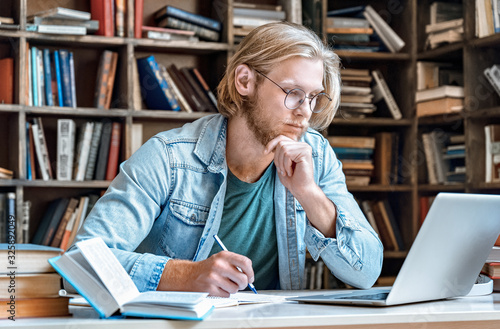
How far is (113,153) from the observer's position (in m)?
2.99

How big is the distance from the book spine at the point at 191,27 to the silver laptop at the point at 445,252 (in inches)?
84.7

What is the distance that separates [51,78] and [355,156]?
5.05 feet

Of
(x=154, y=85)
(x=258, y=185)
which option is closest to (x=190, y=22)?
(x=154, y=85)

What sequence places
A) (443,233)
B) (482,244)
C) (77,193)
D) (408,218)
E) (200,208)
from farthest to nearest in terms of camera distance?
(408,218) → (77,193) → (200,208) → (482,244) → (443,233)

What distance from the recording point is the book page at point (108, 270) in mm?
970

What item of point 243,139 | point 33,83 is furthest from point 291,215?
point 33,83

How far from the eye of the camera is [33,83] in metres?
2.88

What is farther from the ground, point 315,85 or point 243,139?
point 315,85

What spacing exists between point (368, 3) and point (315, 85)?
2.04 meters

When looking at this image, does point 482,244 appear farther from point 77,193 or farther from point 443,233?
point 77,193

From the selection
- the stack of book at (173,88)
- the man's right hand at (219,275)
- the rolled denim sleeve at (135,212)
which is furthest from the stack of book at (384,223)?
the man's right hand at (219,275)

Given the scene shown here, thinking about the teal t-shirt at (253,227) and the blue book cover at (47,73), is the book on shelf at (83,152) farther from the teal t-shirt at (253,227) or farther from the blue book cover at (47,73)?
the teal t-shirt at (253,227)

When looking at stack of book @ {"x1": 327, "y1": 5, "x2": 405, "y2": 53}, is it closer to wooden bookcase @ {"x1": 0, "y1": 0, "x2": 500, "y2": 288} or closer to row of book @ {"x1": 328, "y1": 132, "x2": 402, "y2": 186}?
wooden bookcase @ {"x1": 0, "y1": 0, "x2": 500, "y2": 288}

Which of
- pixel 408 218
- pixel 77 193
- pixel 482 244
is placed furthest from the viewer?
pixel 408 218
